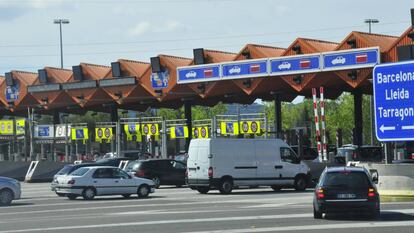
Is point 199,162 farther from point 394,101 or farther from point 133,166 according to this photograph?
point 394,101

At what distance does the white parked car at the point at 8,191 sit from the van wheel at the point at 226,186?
8.17m

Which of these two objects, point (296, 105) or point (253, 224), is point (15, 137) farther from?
point (296, 105)

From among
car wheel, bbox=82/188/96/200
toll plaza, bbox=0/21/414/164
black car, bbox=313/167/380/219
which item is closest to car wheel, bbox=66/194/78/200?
car wheel, bbox=82/188/96/200

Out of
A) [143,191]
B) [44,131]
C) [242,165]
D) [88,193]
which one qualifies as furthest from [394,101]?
[44,131]

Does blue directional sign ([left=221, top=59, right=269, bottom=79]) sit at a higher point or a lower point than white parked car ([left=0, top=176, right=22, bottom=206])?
higher

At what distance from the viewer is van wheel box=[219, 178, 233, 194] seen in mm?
32000

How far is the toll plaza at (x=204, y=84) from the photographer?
145 feet

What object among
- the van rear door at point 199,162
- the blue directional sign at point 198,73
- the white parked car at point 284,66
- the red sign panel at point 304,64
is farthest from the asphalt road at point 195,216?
the blue directional sign at point 198,73

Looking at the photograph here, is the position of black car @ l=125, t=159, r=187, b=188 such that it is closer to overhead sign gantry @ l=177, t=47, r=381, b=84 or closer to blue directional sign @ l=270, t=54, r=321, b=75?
blue directional sign @ l=270, t=54, r=321, b=75

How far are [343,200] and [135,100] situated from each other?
41379 mm

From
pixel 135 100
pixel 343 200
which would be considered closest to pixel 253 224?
pixel 343 200

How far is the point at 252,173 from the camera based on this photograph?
3247 centimetres

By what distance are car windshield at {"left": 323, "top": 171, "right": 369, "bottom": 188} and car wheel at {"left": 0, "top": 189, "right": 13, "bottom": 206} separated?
14.2 meters

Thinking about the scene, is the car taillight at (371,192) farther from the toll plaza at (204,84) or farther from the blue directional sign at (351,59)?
the blue directional sign at (351,59)
